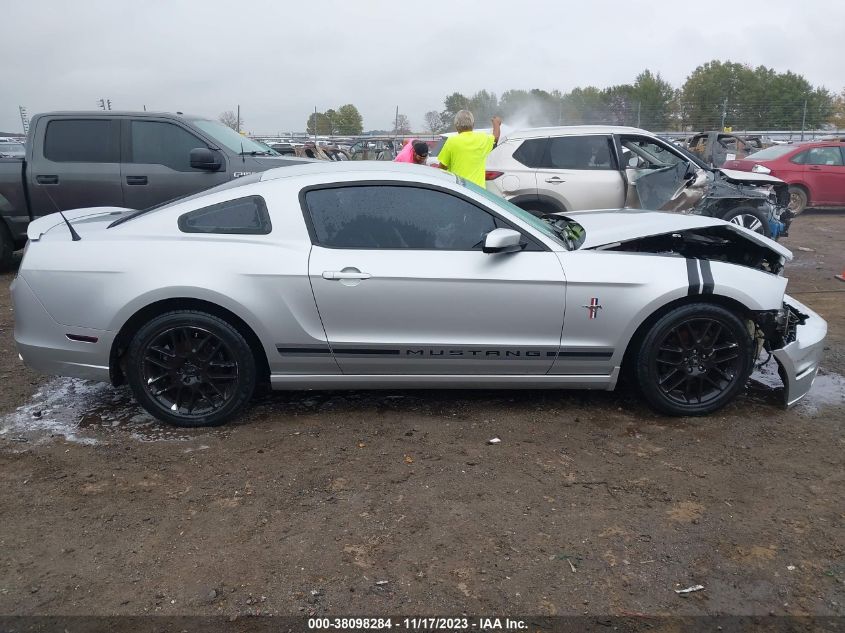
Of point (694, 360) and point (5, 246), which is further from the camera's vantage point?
point (5, 246)

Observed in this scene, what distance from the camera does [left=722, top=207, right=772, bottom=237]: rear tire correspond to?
26.7 feet

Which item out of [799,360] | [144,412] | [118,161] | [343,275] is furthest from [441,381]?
[118,161]

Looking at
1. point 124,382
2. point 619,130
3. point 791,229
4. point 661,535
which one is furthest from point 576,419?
point 791,229

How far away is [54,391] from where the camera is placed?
4449 mm

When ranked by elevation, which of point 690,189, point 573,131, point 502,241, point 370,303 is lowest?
point 370,303

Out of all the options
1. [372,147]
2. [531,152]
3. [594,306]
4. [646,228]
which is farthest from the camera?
[372,147]

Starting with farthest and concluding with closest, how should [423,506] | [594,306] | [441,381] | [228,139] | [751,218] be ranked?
[751,218] → [228,139] → [441,381] → [594,306] → [423,506]

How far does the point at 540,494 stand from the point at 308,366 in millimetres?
1487

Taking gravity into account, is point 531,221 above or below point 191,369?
above

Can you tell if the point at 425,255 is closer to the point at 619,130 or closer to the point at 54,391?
the point at 54,391

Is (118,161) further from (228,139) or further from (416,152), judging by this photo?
(416,152)

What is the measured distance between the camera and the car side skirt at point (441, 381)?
3908 mm

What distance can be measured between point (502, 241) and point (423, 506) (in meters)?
1.45

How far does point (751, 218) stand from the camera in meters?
8.16
